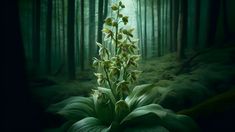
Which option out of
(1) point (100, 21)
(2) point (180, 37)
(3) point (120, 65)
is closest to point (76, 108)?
(3) point (120, 65)

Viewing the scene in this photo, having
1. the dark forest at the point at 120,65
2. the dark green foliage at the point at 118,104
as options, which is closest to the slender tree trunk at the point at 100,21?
the dark forest at the point at 120,65

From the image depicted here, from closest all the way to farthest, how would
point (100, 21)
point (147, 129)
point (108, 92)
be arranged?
1. point (147, 129)
2. point (108, 92)
3. point (100, 21)

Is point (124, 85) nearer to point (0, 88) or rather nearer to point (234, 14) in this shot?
point (234, 14)

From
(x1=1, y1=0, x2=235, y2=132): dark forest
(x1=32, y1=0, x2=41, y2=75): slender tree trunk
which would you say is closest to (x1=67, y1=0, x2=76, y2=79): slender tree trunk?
(x1=1, y1=0, x2=235, y2=132): dark forest

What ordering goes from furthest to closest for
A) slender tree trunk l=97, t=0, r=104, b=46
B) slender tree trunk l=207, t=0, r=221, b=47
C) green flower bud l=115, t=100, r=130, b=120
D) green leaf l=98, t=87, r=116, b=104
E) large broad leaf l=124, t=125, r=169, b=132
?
slender tree trunk l=97, t=0, r=104, b=46
slender tree trunk l=207, t=0, r=221, b=47
green leaf l=98, t=87, r=116, b=104
green flower bud l=115, t=100, r=130, b=120
large broad leaf l=124, t=125, r=169, b=132

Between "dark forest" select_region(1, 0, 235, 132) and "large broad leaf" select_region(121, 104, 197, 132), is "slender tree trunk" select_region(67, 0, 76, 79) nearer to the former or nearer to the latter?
"dark forest" select_region(1, 0, 235, 132)

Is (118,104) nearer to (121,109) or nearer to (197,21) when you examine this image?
(121,109)

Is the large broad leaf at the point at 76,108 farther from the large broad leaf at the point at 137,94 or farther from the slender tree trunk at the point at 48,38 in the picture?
the slender tree trunk at the point at 48,38
